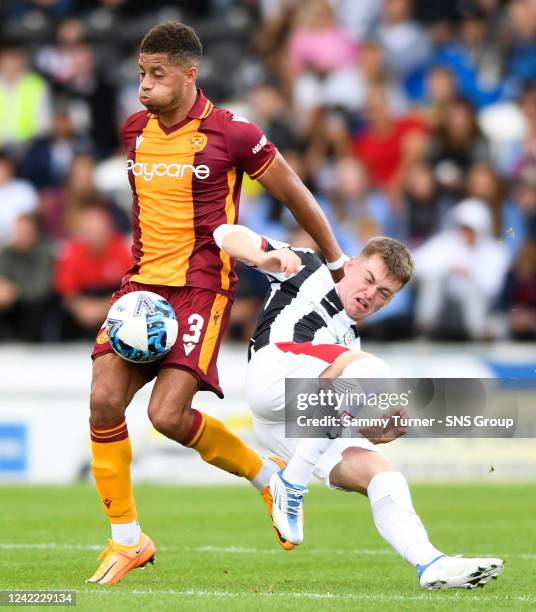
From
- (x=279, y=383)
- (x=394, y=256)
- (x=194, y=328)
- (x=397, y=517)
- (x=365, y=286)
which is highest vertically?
(x=394, y=256)

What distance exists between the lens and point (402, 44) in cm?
1833

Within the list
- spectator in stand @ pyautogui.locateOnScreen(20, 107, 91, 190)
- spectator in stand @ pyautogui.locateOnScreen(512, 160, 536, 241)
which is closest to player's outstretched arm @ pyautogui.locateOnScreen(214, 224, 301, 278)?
spectator in stand @ pyautogui.locateOnScreen(512, 160, 536, 241)

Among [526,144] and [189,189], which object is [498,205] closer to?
[526,144]

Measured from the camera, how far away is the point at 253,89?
17797 mm

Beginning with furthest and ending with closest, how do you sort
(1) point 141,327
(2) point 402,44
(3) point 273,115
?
(2) point 402,44 < (3) point 273,115 < (1) point 141,327

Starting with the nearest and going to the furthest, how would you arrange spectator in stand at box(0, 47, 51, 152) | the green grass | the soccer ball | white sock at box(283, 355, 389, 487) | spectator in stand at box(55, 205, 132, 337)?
the green grass
white sock at box(283, 355, 389, 487)
the soccer ball
spectator in stand at box(55, 205, 132, 337)
spectator in stand at box(0, 47, 51, 152)

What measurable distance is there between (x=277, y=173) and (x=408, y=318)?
759 cm

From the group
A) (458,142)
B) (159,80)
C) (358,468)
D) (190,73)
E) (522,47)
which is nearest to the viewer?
(358,468)

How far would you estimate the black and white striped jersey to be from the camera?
7.28 meters

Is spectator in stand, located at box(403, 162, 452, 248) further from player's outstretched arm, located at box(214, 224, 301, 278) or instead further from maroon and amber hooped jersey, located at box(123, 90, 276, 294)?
player's outstretched arm, located at box(214, 224, 301, 278)

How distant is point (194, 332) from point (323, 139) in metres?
9.86

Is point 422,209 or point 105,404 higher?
point 422,209

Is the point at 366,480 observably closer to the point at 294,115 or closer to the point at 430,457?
the point at 430,457

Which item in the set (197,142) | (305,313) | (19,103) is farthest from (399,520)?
(19,103)
